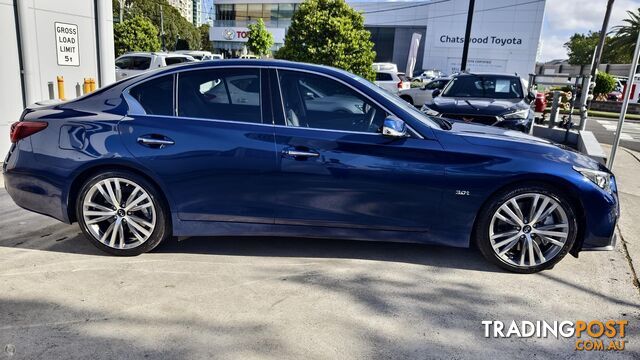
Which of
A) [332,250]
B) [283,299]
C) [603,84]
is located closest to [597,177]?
[332,250]

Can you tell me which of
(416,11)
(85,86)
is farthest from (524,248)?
(416,11)

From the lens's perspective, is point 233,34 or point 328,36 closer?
point 328,36

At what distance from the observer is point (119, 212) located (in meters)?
3.89

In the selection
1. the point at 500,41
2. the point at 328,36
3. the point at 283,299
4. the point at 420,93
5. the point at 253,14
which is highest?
the point at 253,14

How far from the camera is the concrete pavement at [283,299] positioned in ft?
9.18

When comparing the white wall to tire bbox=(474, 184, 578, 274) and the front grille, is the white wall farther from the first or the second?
tire bbox=(474, 184, 578, 274)

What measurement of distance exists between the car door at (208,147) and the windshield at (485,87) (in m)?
6.16

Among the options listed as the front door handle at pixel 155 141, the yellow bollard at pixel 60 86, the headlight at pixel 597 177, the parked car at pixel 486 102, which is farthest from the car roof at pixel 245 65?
the yellow bollard at pixel 60 86

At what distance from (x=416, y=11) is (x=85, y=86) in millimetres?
53733

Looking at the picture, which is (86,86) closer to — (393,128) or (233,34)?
(393,128)

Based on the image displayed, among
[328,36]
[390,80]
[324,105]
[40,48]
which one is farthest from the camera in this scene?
[390,80]

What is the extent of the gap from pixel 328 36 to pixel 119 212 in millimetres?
11506

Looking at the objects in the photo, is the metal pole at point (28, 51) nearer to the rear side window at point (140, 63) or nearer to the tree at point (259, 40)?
the rear side window at point (140, 63)

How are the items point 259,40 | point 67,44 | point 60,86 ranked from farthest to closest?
point 259,40, point 67,44, point 60,86
